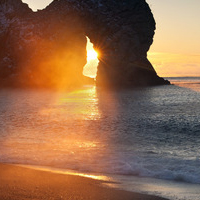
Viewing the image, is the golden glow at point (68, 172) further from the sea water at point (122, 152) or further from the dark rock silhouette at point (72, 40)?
the dark rock silhouette at point (72, 40)

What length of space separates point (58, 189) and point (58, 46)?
78.5m

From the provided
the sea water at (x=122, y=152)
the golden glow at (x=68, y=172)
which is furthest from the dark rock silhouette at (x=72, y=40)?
the golden glow at (x=68, y=172)

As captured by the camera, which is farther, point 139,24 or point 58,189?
point 139,24

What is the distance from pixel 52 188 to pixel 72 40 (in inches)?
3148

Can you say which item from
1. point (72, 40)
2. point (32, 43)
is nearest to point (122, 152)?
point (32, 43)

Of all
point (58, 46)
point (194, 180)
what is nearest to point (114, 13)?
point (58, 46)

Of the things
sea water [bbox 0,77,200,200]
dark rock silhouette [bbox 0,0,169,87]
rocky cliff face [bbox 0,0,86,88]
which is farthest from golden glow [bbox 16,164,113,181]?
rocky cliff face [bbox 0,0,86,88]

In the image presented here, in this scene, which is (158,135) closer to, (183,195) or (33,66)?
(183,195)

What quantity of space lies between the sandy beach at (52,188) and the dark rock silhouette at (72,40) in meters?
68.5

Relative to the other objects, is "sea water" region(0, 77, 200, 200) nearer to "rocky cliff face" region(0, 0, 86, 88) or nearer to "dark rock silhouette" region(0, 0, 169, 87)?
"dark rock silhouette" region(0, 0, 169, 87)

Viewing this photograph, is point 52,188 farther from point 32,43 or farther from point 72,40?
point 72,40

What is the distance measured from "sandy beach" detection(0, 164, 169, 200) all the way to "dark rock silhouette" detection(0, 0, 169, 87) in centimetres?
6847

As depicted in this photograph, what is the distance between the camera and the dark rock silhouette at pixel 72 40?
7500 centimetres

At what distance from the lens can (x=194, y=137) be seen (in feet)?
54.8
